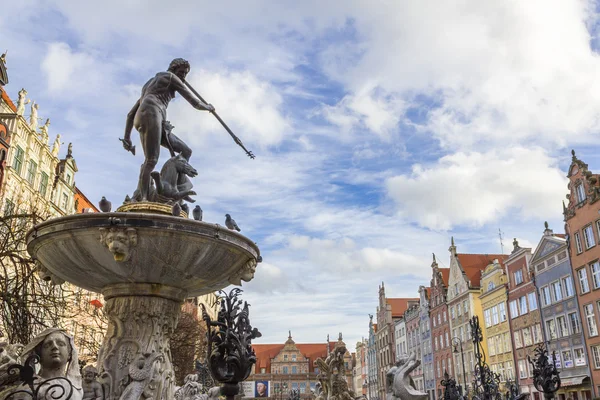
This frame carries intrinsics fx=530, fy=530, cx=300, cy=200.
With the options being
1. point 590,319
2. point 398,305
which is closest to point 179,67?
point 590,319

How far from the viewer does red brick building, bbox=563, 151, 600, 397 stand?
29.4 m

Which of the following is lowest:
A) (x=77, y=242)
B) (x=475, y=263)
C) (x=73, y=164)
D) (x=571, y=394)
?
(x=571, y=394)

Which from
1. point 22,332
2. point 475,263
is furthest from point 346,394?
point 475,263

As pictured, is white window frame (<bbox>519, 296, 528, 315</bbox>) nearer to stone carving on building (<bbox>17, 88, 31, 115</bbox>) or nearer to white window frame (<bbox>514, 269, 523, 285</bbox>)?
white window frame (<bbox>514, 269, 523, 285</bbox>)

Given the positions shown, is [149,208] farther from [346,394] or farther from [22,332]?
[346,394]

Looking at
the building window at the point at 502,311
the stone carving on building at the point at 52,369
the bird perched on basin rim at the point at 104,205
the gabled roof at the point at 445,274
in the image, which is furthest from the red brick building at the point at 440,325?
the stone carving on building at the point at 52,369

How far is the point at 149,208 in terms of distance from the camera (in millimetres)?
6328

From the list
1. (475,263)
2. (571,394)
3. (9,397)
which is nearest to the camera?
(9,397)

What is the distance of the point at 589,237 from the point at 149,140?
3059cm

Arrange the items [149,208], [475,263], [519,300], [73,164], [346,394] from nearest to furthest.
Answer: [149,208]
[346,394]
[73,164]
[519,300]
[475,263]

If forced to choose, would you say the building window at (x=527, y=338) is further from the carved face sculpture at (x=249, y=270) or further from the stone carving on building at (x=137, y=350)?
the stone carving on building at (x=137, y=350)

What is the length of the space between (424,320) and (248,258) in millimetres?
56727

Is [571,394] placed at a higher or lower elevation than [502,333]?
lower

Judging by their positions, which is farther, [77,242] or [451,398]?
[451,398]
